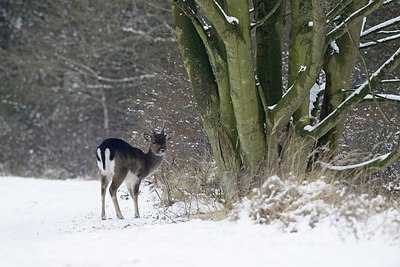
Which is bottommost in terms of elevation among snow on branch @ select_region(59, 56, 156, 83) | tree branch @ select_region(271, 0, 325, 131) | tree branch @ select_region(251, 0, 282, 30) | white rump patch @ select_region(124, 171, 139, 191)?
white rump patch @ select_region(124, 171, 139, 191)

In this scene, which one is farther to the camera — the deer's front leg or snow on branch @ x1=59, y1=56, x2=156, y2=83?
snow on branch @ x1=59, y1=56, x2=156, y2=83

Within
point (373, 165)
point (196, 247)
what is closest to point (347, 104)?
point (373, 165)

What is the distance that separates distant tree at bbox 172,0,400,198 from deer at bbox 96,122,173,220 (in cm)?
279

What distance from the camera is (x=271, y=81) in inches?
461

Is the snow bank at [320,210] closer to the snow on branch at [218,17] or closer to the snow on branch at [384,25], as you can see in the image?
the snow on branch at [218,17]

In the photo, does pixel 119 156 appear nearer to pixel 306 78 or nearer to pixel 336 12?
pixel 306 78

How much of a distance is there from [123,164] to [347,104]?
4.73 meters

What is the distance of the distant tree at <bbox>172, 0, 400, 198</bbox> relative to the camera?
1023 centimetres

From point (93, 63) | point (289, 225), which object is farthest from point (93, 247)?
point (93, 63)

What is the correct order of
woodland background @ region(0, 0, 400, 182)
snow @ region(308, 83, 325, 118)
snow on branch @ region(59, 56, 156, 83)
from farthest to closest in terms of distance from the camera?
woodland background @ region(0, 0, 400, 182) → snow on branch @ region(59, 56, 156, 83) → snow @ region(308, 83, 325, 118)

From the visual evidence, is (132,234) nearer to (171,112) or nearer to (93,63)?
(171,112)

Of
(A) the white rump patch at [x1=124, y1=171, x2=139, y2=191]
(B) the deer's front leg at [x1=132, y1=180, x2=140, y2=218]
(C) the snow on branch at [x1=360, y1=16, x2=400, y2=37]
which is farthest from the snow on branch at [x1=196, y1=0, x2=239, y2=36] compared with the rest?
(A) the white rump patch at [x1=124, y1=171, x2=139, y2=191]

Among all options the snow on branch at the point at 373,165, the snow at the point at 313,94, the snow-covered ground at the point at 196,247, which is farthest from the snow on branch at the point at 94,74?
the snow on branch at the point at 373,165

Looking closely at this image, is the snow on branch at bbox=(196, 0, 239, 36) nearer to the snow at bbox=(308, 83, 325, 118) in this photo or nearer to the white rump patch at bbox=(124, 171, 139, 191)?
the snow at bbox=(308, 83, 325, 118)
